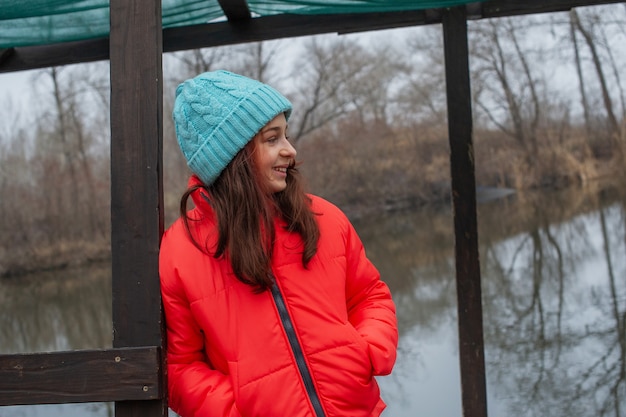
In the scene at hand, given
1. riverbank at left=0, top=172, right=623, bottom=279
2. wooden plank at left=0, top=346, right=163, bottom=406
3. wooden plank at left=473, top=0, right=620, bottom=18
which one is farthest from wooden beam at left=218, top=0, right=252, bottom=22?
riverbank at left=0, top=172, right=623, bottom=279

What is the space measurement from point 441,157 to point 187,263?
61.8ft

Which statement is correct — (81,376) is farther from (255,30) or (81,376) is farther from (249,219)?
(255,30)

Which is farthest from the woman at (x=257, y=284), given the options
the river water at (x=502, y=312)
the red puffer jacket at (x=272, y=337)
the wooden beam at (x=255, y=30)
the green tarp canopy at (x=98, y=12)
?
the river water at (x=502, y=312)

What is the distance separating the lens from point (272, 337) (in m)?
1.55

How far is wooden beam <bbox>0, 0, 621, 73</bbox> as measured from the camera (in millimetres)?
3154

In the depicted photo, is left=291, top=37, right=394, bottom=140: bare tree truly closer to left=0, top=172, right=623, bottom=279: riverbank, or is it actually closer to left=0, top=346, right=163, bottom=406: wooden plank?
left=0, top=172, right=623, bottom=279: riverbank

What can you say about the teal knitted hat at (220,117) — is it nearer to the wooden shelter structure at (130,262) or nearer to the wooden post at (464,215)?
the wooden shelter structure at (130,262)

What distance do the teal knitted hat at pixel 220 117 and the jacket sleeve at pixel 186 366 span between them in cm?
27

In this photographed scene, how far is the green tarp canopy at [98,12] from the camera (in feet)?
9.33

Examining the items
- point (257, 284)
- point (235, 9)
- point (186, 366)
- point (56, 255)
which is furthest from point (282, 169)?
point (56, 255)

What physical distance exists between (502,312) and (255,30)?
15.1 feet

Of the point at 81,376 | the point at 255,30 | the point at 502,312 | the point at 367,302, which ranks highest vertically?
the point at 255,30

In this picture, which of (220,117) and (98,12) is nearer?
(220,117)

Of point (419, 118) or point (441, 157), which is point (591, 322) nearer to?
point (441, 157)
